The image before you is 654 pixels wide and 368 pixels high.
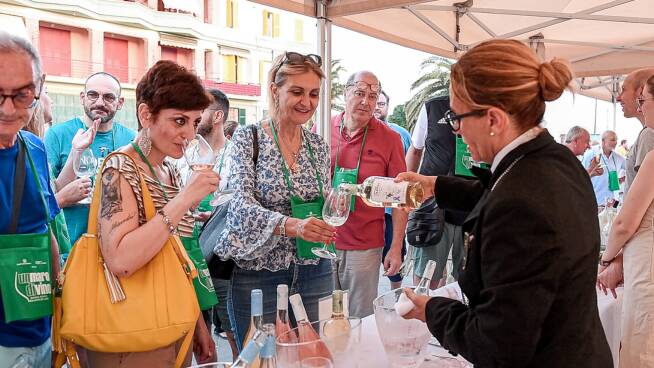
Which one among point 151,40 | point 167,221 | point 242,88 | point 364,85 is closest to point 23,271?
point 167,221

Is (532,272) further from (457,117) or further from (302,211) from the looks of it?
(302,211)

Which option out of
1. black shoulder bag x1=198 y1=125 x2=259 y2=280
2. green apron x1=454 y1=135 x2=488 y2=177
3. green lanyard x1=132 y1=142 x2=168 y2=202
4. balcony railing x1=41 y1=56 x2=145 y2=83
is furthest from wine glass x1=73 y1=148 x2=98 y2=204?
balcony railing x1=41 y1=56 x2=145 y2=83

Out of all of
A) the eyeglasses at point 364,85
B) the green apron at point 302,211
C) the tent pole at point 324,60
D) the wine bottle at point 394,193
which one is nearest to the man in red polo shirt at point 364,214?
the eyeglasses at point 364,85

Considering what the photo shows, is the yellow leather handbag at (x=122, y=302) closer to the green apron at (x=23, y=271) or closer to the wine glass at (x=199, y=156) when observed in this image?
the green apron at (x=23, y=271)

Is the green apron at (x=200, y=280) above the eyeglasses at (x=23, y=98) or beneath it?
beneath

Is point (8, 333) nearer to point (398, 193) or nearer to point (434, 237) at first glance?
point (398, 193)

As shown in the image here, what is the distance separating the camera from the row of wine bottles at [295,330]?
90cm

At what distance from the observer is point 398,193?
4.62ft

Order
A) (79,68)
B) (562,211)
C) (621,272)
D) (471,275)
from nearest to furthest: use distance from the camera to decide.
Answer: (562,211)
(471,275)
(621,272)
(79,68)

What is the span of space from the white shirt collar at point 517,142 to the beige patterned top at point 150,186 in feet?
2.70

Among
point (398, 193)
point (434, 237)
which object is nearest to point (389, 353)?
point (398, 193)

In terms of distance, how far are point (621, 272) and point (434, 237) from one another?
103 centimetres

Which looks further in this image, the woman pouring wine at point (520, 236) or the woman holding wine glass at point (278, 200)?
the woman holding wine glass at point (278, 200)

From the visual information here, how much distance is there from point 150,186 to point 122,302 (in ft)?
0.98
